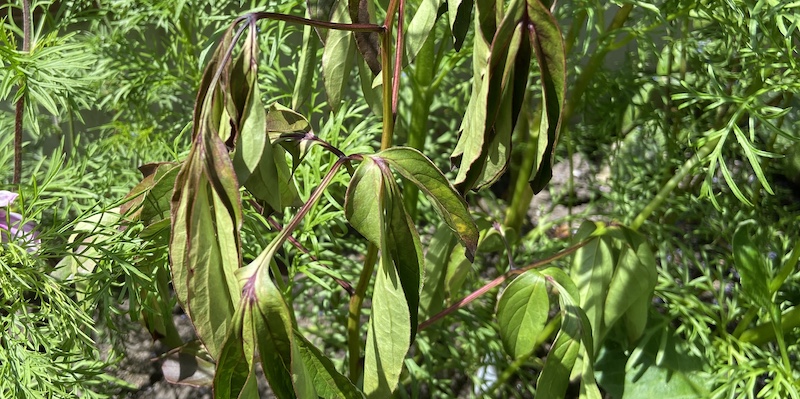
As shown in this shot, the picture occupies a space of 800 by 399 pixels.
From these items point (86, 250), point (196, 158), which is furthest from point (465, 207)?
point (86, 250)

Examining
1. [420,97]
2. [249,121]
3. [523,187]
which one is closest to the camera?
[249,121]

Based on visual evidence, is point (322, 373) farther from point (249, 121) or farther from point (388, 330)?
point (249, 121)

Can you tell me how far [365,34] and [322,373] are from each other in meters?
0.26

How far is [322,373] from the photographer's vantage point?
516mm

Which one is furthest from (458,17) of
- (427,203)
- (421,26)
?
(427,203)

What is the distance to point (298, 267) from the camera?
0.82 meters

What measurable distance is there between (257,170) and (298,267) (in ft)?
1.17

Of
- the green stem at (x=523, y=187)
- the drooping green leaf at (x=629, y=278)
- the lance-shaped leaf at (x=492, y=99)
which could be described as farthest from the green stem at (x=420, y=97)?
the lance-shaped leaf at (x=492, y=99)

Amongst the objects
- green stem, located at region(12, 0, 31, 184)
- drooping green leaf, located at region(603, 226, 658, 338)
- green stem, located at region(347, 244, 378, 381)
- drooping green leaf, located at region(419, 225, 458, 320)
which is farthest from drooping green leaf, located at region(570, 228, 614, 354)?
green stem, located at region(12, 0, 31, 184)

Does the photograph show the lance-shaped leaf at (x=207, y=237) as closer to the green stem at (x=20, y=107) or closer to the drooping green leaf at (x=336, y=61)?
the drooping green leaf at (x=336, y=61)

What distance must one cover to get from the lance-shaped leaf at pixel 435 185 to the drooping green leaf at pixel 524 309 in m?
0.18

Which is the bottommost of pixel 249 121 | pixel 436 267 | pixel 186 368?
pixel 186 368

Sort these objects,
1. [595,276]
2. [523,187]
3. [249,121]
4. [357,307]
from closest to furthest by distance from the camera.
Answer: [249,121]
[357,307]
[595,276]
[523,187]

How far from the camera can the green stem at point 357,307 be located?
0.63m
